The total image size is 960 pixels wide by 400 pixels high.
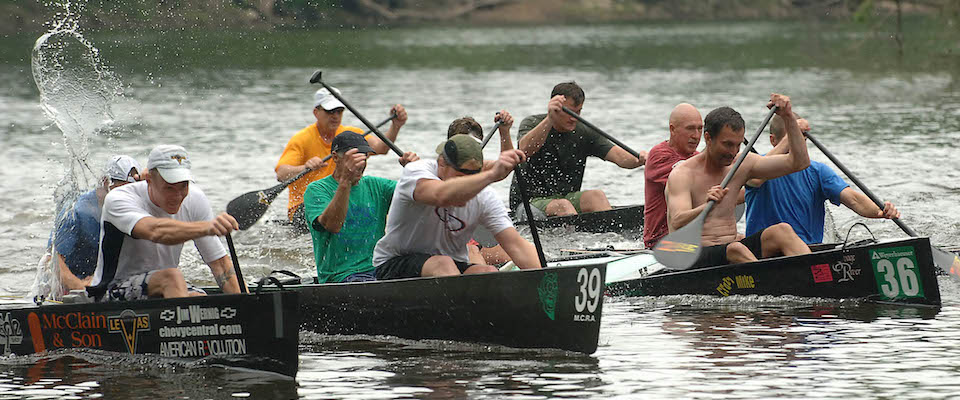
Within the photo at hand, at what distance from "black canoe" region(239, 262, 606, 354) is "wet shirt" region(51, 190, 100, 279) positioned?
1.72 m

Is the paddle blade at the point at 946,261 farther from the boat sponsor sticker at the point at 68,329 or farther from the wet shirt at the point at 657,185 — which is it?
the boat sponsor sticker at the point at 68,329

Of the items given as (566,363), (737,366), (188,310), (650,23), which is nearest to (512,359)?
(566,363)

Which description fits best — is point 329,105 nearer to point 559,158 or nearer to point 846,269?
point 559,158

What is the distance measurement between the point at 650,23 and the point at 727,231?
79.7 m

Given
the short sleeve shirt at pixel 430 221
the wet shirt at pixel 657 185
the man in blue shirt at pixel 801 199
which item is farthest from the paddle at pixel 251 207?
the short sleeve shirt at pixel 430 221

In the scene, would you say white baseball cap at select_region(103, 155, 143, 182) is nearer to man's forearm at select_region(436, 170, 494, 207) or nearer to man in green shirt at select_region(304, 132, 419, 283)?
man in green shirt at select_region(304, 132, 419, 283)

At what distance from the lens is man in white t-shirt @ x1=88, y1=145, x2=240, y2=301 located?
25.5 feet

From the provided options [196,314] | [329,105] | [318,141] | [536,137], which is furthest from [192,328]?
[318,141]

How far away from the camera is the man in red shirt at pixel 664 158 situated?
1042cm

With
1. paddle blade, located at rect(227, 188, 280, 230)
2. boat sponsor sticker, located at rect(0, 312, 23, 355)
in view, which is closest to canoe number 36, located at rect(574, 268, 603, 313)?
boat sponsor sticker, located at rect(0, 312, 23, 355)

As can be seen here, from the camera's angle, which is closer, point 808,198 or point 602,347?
point 602,347

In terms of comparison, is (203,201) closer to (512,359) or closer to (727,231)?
(512,359)

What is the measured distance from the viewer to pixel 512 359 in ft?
27.1

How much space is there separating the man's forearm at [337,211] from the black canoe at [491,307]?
1.25ft
